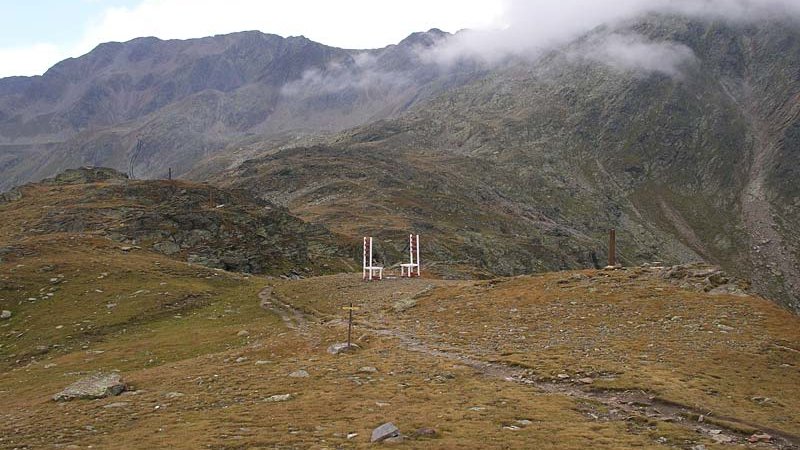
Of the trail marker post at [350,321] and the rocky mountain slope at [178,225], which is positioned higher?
the rocky mountain slope at [178,225]

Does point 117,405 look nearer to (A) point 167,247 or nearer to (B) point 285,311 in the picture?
(B) point 285,311

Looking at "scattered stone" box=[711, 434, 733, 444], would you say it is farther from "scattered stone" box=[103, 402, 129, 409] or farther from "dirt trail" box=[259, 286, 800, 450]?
"scattered stone" box=[103, 402, 129, 409]

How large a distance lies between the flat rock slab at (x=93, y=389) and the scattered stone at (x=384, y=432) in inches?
574

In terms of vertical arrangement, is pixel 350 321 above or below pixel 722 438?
above

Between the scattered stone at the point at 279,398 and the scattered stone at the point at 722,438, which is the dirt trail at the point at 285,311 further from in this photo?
the scattered stone at the point at 722,438

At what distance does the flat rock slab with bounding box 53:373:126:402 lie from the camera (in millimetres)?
26172

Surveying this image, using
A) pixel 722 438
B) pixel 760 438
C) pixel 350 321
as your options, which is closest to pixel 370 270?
pixel 350 321

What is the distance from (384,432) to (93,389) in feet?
51.7

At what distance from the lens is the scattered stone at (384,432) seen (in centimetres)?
1850

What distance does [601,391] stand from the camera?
25.0m

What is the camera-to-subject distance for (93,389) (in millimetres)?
26656

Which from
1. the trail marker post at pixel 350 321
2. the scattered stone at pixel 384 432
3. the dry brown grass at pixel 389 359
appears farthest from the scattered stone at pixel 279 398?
the trail marker post at pixel 350 321

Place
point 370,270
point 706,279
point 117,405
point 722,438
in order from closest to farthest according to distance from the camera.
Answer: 1. point 722,438
2. point 117,405
3. point 706,279
4. point 370,270

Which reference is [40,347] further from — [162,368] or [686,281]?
[686,281]
